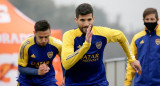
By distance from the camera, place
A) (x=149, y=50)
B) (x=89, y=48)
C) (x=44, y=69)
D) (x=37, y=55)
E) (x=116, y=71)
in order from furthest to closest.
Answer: (x=116, y=71)
(x=37, y=55)
(x=149, y=50)
(x=44, y=69)
(x=89, y=48)

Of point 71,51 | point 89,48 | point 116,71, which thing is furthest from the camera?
point 116,71

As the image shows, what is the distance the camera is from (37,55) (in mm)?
6121

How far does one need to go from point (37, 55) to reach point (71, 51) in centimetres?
187

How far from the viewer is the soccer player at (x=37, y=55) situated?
5.98 m

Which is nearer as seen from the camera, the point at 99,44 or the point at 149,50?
the point at 99,44

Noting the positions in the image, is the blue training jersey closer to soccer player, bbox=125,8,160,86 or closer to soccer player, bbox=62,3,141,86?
soccer player, bbox=62,3,141,86

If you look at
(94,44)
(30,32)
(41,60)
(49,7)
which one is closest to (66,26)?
(49,7)

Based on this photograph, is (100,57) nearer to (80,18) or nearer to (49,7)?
(80,18)

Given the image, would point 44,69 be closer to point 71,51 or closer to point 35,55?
point 35,55

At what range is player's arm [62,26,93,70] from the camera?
4.15 metres

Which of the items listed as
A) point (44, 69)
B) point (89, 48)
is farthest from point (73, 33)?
point (44, 69)

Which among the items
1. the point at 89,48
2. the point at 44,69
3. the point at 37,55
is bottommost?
the point at 44,69

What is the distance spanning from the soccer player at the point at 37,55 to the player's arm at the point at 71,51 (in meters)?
1.32

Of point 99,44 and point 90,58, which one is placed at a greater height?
point 99,44
